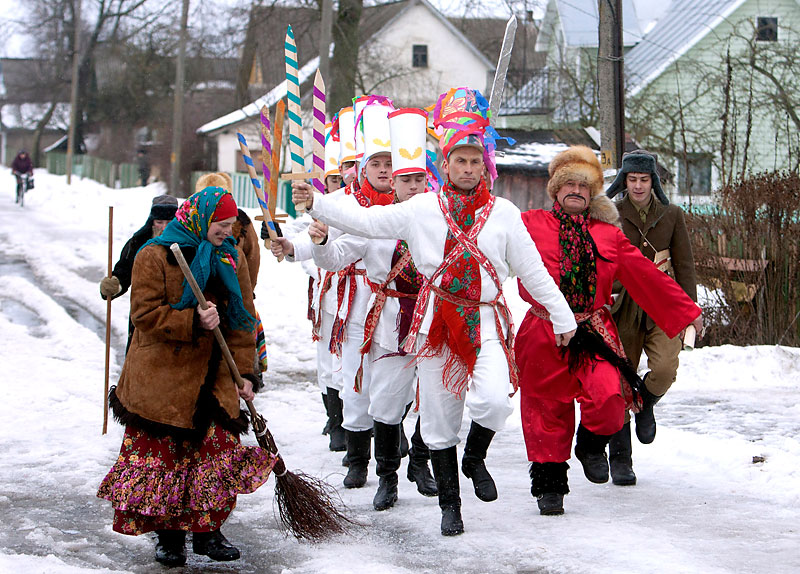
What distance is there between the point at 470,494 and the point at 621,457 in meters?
0.98

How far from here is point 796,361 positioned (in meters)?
9.65

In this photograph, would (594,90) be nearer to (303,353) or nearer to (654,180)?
(303,353)

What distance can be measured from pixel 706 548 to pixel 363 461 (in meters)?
2.17

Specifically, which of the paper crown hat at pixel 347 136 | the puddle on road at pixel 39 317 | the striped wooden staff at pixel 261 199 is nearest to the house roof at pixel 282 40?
the puddle on road at pixel 39 317

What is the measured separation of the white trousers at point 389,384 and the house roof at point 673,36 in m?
21.4

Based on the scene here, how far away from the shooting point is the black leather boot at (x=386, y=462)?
5.77m

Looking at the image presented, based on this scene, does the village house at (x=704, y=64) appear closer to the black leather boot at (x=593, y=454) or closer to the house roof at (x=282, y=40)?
the house roof at (x=282, y=40)

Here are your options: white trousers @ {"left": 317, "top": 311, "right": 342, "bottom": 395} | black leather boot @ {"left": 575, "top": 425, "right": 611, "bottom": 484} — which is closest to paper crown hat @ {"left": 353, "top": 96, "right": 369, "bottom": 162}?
white trousers @ {"left": 317, "top": 311, "right": 342, "bottom": 395}

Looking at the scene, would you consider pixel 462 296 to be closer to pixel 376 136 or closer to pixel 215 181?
pixel 376 136

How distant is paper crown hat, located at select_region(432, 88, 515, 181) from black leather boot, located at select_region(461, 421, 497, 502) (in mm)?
1336

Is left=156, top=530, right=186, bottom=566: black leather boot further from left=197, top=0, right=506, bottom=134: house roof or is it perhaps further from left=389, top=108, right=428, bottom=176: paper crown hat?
left=197, top=0, right=506, bottom=134: house roof

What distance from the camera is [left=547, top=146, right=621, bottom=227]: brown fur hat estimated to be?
5.64m

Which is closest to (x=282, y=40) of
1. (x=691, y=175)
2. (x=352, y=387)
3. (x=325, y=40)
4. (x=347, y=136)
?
(x=325, y=40)

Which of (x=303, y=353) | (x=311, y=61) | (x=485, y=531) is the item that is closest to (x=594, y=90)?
(x=303, y=353)
